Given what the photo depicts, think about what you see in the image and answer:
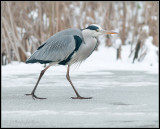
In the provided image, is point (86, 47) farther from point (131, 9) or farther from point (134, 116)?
point (131, 9)

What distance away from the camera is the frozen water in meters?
4.34

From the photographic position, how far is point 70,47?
18.8ft

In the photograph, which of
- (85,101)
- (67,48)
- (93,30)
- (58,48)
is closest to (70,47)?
(67,48)

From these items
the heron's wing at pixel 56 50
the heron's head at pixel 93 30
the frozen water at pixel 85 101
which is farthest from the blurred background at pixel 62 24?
the heron's head at pixel 93 30

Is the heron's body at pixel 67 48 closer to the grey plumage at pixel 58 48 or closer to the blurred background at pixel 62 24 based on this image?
the grey plumage at pixel 58 48

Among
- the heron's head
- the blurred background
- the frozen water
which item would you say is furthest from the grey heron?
the blurred background

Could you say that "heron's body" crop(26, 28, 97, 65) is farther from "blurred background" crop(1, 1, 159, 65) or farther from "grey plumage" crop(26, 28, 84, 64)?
"blurred background" crop(1, 1, 159, 65)

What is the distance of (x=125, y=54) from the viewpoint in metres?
10.5

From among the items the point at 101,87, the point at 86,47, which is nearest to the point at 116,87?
the point at 101,87

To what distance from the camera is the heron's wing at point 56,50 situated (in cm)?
575

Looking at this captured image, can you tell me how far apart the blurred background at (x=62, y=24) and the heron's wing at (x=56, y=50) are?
3.37 metres

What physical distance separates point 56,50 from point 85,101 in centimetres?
67

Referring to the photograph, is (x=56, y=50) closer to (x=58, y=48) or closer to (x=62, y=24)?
(x=58, y=48)

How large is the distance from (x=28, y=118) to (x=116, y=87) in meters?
2.35
